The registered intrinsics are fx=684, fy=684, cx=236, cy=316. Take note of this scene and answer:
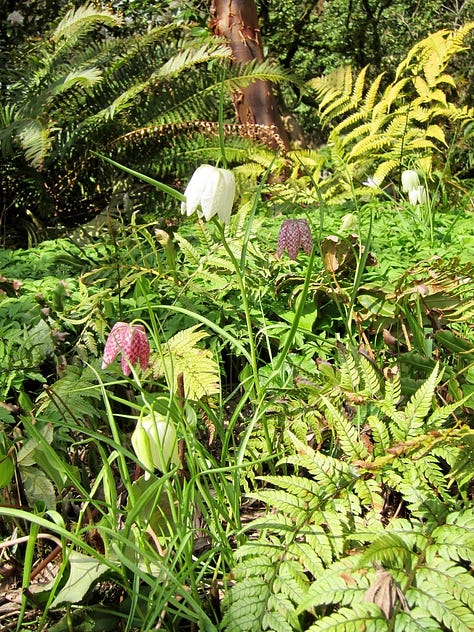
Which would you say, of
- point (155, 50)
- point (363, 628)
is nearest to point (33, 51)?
point (155, 50)

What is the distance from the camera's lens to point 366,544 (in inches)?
41.7

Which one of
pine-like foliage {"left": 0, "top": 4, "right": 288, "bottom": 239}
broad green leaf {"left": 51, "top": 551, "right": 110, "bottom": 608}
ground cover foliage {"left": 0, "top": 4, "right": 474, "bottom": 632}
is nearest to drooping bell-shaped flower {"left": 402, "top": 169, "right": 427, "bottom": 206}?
ground cover foliage {"left": 0, "top": 4, "right": 474, "bottom": 632}

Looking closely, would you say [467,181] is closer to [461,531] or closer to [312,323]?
[312,323]

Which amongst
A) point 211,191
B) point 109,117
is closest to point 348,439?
point 211,191

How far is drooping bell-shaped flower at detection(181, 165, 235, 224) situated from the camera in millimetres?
1096


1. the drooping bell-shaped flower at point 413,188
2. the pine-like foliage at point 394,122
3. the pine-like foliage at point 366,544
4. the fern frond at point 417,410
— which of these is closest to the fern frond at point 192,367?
the pine-like foliage at point 366,544

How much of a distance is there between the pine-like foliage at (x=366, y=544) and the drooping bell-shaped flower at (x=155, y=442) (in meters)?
0.15

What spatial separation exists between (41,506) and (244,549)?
0.42 metres

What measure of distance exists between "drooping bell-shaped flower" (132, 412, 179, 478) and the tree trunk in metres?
3.06

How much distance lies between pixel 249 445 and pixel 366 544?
Answer: 308mm

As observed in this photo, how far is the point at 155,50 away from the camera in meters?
3.64

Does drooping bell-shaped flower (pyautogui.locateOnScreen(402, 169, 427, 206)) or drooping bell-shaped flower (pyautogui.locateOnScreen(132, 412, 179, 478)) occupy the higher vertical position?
drooping bell-shaped flower (pyautogui.locateOnScreen(132, 412, 179, 478))

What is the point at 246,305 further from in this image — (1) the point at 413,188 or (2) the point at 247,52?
(2) the point at 247,52

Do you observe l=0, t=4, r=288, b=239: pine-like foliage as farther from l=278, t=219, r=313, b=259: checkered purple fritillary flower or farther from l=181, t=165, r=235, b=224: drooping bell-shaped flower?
l=181, t=165, r=235, b=224: drooping bell-shaped flower
